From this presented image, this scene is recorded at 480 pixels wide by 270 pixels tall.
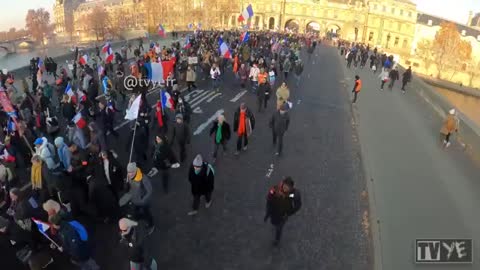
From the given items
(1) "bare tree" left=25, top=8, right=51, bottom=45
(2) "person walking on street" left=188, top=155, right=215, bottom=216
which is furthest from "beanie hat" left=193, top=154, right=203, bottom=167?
(1) "bare tree" left=25, top=8, right=51, bottom=45

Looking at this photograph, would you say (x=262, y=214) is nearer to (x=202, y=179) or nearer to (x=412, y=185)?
(x=202, y=179)

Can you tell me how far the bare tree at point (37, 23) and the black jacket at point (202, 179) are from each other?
395ft

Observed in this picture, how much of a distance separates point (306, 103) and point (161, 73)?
763 cm

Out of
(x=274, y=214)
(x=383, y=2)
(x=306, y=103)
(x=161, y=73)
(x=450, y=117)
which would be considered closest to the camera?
(x=274, y=214)

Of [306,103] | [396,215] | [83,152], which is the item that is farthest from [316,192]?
[306,103]

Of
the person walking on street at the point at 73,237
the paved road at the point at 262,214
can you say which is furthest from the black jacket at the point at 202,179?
the person walking on street at the point at 73,237

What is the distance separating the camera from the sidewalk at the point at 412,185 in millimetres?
A: 7996

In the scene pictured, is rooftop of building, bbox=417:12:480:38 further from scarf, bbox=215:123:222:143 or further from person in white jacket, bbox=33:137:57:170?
person in white jacket, bbox=33:137:57:170

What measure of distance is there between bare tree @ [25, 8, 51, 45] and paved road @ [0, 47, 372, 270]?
386 feet

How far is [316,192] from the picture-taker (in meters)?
10.0

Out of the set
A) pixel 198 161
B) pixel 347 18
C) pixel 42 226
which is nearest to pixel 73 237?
pixel 42 226

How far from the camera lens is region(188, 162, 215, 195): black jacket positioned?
8.18m

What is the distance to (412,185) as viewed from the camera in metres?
10.4

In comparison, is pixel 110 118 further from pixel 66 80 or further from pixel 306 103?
pixel 306 103
